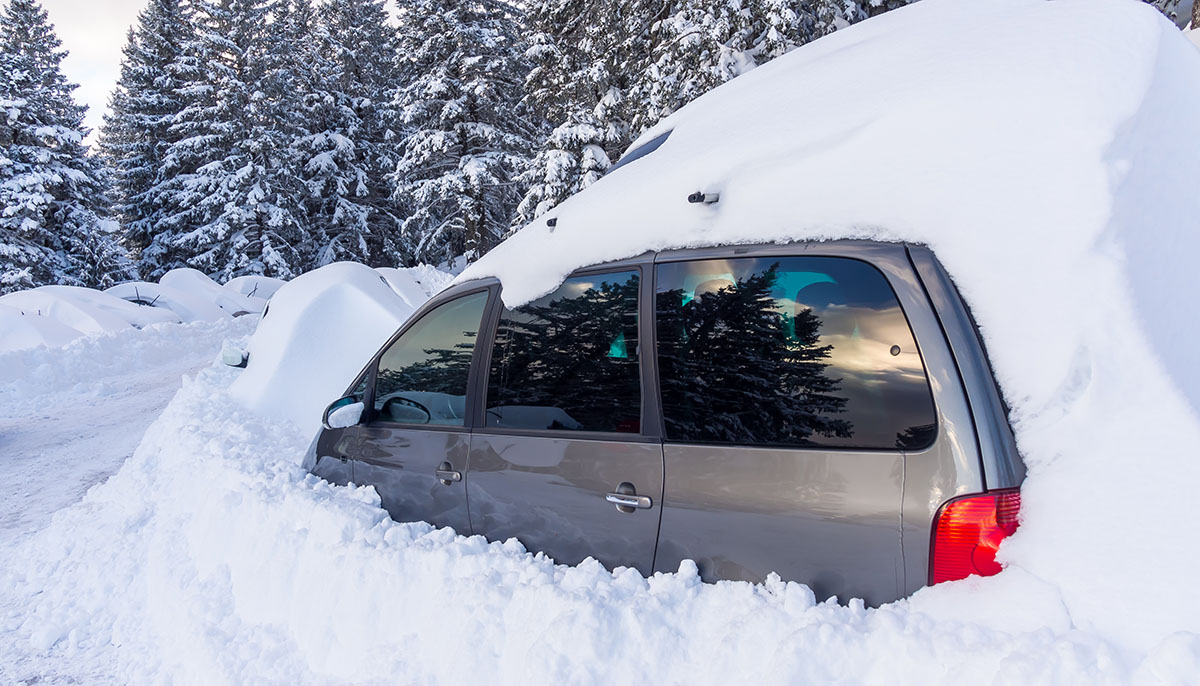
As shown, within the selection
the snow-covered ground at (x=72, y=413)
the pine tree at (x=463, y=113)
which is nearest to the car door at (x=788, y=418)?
the snow-covered ground at (x=72, y=413)

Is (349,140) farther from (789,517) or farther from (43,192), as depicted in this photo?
(789,517)

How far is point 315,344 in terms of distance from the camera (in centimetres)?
670

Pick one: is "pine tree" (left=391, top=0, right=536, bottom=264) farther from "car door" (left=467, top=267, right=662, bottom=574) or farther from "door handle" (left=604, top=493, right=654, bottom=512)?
"door handle" (left=604, top=493, right=654, bottom=512)

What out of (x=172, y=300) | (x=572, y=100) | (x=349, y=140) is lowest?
(x=172, y=300)

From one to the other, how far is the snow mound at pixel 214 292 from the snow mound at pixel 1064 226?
18160 mm

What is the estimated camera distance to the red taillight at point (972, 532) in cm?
160

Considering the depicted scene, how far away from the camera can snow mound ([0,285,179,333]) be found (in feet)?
40.8

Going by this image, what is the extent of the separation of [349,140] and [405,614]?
30000 millimetres

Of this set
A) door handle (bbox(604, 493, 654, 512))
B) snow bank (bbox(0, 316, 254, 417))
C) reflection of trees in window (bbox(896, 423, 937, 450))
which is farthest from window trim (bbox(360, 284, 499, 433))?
snow bank (bbox(0, 316, 254, 417))

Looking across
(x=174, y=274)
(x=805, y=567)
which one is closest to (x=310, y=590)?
Answer: (x=805, y=567)

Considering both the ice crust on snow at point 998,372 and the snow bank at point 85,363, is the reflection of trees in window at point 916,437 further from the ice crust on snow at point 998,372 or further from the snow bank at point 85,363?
the snow bank at point 85,363

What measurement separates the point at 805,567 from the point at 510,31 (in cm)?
2466

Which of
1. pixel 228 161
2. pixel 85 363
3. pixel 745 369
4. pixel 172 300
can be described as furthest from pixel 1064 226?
pixel 228 161

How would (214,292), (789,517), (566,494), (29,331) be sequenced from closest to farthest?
(789,517) → (566,494) → (29,331) → (214,292)
